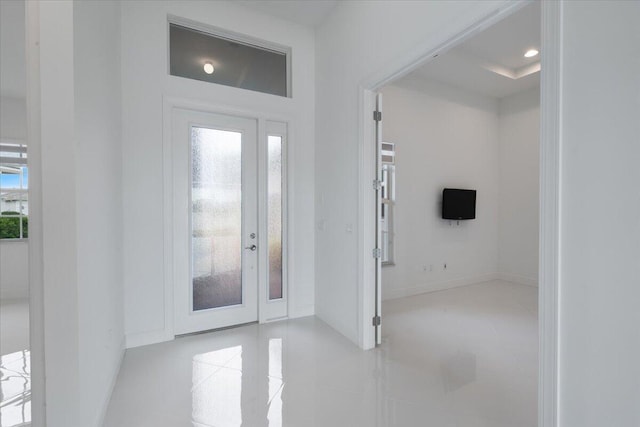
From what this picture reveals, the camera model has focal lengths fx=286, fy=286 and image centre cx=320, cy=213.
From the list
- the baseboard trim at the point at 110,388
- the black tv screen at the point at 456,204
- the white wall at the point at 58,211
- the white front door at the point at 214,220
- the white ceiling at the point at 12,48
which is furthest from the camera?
the black tv screen at the point at 456,204

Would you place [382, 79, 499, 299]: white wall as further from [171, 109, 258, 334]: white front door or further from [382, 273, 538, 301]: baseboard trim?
[171, 109, 258, 334]: white front door

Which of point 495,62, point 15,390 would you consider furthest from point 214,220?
point 495,62

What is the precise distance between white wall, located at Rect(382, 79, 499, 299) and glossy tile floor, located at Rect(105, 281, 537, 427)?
1353 millimetres

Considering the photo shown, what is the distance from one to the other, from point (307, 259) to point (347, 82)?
2.08 m

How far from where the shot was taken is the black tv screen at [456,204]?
185 inches

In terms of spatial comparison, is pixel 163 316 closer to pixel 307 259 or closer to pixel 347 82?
pixel 307 259

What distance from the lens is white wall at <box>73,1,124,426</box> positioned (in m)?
1.45

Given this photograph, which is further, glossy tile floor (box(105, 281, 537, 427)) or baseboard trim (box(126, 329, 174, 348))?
baseboard trim (box(126, 329, 174, 348))

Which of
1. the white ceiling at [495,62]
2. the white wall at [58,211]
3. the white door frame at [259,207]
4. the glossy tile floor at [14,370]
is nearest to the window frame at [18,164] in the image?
the glossy tile floor at [14,370]

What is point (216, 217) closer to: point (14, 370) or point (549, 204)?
point (14, 370)

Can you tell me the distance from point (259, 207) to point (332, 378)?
191 cm

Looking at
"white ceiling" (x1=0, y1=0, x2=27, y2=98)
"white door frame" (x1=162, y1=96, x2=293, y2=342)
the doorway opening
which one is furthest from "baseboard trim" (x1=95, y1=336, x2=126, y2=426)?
"white ceiling" (x1=0, y1=0, x2=27, y2=98)

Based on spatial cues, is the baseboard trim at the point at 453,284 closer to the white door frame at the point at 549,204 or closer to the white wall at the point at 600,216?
the white door frame at the point at 549,204

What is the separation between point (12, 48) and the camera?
3387 millimetres
